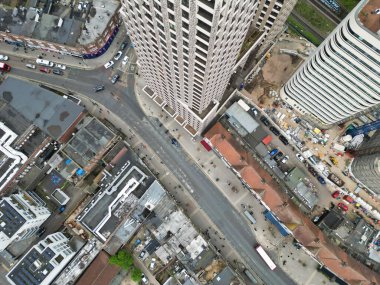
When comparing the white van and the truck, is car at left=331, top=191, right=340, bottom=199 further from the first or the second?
the white van

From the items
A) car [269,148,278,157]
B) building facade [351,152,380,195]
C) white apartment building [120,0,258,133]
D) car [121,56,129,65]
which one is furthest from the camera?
car [121,56,129,65]

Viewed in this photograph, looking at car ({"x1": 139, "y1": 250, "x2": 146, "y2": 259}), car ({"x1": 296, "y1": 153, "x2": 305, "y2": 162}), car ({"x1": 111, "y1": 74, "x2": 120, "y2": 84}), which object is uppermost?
car ({"x1": 296, "y1": 153, "x2": 305, "y2": 162})

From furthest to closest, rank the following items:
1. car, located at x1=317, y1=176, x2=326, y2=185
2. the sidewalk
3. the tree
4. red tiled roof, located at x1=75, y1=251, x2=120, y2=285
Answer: the sidewalk < car, located at x1=317, y1=176, x2=326, y2=185 < the tree < red tiled roof, located at x1=75, y1=251, x2=120, y2=285

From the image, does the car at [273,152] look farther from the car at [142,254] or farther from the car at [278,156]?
the car at [142,254]

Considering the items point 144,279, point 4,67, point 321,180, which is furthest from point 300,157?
point 4,67

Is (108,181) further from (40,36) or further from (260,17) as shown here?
(260,17)

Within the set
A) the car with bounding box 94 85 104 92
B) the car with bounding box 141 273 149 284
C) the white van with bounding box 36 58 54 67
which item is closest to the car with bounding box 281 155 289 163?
the car with bounding box 141 273 149 284

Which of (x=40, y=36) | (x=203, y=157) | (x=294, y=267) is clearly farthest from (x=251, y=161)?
(x=40, y=36)
